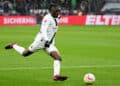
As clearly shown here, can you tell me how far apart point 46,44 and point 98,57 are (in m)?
7.08

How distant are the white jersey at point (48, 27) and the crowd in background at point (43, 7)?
29.3m

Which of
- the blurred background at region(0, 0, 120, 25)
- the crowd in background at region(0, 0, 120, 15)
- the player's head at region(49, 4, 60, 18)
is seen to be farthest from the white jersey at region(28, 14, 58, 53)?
the crowd in background at region(0, 0, 120, 15)

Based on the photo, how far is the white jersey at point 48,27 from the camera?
14123 mm

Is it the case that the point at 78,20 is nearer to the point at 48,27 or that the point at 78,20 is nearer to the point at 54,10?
the point at 48,27

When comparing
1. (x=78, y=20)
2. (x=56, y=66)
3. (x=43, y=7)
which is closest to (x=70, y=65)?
(x=56, y=66)

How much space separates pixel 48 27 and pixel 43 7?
3093 cm

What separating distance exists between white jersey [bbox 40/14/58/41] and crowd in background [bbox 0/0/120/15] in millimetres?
29267

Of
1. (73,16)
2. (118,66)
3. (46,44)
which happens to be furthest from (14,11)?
(46,44)

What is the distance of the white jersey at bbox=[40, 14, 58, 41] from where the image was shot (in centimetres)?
1412

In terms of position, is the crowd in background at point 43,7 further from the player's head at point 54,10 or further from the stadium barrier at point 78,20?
the player's head at point 54,10

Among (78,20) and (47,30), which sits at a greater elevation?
(47,30)

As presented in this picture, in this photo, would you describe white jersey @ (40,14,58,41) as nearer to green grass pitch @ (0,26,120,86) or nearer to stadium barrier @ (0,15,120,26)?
green grass pitch @ (0,26,120,86)

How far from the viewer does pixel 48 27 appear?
1424 cm

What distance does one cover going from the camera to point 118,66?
1775cm
